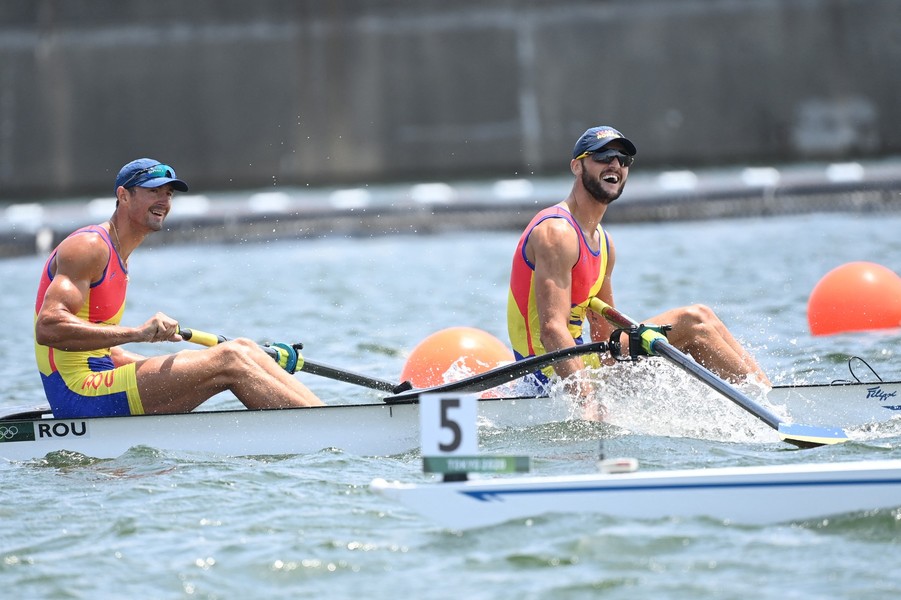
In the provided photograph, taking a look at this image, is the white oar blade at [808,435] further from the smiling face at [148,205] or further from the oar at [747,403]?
the smiling face at [148,205]

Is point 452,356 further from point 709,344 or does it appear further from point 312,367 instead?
point 709,344

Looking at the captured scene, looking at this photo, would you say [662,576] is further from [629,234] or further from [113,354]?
[629,234]

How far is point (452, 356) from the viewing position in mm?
8031

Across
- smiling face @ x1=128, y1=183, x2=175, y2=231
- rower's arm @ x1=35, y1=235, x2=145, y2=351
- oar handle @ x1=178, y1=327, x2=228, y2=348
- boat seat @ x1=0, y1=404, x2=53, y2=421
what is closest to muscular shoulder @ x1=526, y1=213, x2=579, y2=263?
oar handle @ x1=178, y1=327, x2=228, y2=348

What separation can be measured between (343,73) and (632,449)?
78.2 feet

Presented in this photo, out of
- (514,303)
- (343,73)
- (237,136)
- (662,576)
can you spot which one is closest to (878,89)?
(343,73)

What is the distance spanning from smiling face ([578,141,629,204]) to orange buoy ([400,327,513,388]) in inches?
66.8

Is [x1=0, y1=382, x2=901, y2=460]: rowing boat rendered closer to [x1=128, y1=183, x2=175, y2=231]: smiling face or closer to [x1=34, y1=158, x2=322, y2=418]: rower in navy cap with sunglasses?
[x1=34, y1=158, x2=322, y2=418]: rower in navy cap with sunglasses

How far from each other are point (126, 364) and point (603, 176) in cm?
280

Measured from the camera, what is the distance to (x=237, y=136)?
2927 cm

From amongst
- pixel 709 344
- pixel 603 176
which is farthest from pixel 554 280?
pixel 709 344

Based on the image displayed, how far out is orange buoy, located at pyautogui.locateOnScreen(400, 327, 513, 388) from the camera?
796 cm

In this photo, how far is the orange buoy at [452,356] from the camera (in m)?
7.96

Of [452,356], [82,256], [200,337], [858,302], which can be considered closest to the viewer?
[82,256]
